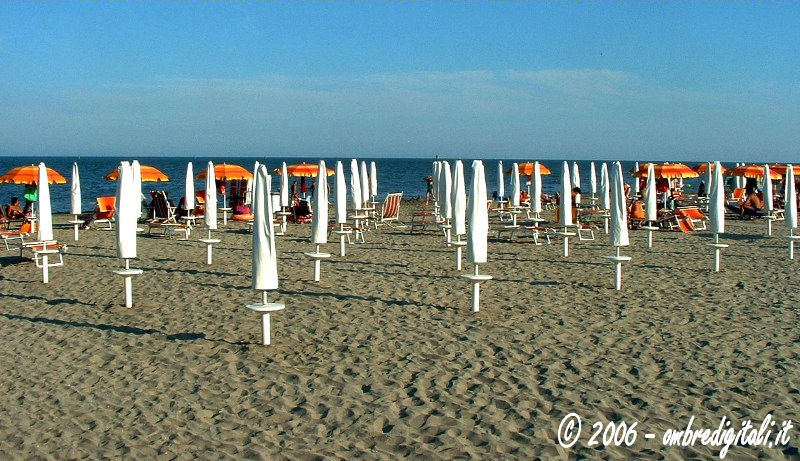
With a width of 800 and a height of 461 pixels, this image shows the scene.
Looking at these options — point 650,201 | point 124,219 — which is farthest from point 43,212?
point 650,201

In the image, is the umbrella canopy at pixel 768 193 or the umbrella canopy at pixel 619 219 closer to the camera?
the umbrella canopy at pixel 619 219

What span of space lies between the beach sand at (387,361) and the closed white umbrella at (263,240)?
1.94ft

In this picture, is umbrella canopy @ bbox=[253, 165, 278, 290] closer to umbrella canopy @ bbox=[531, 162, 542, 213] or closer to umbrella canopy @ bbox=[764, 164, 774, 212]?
umbrella canopy @ bbox=[531, 162, 542, 213]

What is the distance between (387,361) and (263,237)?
62.2 inches

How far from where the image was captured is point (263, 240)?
7.11 metres

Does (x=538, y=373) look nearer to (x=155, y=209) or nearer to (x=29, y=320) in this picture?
(x=29, y=320)

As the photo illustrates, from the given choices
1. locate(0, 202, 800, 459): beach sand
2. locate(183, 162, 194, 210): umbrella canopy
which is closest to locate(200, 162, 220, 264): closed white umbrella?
locate(0, 202, 800, 459): beach sand

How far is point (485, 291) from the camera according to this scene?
393 inches

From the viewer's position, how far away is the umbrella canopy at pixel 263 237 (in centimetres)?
702

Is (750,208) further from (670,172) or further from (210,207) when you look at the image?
(210,207)

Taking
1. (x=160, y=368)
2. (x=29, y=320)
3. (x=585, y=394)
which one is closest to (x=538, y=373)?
(x=585, y=394)

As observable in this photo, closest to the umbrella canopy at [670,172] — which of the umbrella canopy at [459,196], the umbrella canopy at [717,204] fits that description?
the umbrella canopy at [717,204]

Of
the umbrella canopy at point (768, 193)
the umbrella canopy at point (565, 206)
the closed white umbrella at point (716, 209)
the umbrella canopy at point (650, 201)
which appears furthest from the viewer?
the umbrella canopy at point (768, 193)

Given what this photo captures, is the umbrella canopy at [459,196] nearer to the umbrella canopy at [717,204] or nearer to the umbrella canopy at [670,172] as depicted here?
the umbrella canopy at [717,204]
